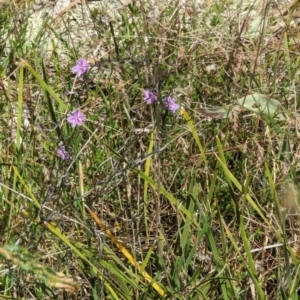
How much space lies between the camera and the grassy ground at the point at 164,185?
1.41 metres

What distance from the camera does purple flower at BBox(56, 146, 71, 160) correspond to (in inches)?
59.9

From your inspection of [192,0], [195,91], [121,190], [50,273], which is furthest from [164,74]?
[50,273]

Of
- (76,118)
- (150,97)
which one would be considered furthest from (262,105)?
(76,118)

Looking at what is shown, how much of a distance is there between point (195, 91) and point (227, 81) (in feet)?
0.34

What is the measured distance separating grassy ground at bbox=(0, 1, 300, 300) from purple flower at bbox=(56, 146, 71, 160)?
12 mm

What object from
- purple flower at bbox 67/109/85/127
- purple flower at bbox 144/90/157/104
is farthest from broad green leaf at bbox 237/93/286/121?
purple flower at bbox 67/109/85/127

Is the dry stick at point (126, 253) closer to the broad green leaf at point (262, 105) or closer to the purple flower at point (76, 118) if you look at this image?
the purple flower at point (76, 118)

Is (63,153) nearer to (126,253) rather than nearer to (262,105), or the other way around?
(126,253)

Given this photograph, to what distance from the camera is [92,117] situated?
1931mm

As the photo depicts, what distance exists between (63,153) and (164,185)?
10.6 inches

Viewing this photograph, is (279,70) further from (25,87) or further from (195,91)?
(25,87)

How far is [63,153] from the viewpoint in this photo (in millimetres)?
1539

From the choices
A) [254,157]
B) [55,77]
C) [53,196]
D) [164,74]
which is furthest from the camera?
[55,77]

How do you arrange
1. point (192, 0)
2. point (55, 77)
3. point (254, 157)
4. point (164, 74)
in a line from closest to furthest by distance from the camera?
point (254, 157)
point (164, 74)
point (55, 77)
point (192, 0)
